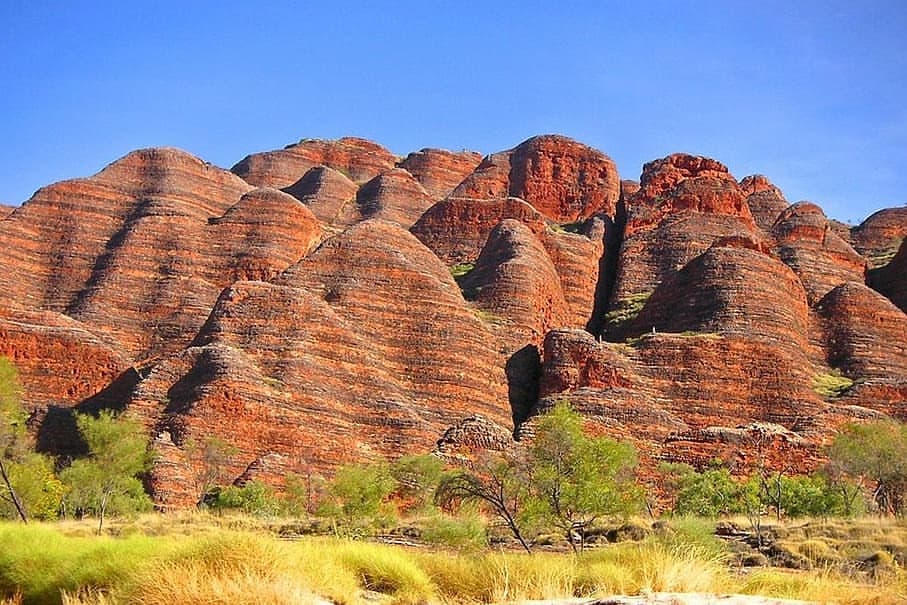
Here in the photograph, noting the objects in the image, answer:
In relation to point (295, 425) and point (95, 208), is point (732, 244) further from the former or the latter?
point (95, 208)

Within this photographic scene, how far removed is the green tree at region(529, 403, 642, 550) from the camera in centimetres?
2402

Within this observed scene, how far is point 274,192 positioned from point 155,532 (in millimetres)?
54809

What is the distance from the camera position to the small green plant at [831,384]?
5528 cm

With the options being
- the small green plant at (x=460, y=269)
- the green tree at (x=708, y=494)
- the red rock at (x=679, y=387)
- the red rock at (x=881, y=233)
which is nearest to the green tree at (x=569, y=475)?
the green tree at (x=708, y=494)

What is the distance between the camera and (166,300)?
216 ft

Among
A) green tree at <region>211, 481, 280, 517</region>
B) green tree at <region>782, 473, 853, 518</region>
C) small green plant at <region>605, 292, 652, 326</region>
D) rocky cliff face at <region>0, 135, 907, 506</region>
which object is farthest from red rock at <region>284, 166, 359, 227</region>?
green tree at <region>782, 473, 853, 518</region>

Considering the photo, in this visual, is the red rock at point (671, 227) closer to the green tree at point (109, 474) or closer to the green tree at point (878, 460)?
the green tree at point (878, 460)

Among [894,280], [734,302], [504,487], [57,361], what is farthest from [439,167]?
[504,487]

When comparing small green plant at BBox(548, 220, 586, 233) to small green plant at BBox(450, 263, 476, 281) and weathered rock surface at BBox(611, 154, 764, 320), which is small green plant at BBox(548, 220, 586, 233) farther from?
small green plant at BBox(450, 263, 476, 281)

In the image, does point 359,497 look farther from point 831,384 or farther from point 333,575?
point 831,384

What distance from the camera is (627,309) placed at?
69.9 meters

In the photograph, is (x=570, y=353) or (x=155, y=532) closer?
(x=155, y=532)

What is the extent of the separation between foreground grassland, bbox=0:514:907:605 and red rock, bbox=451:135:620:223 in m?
82.8

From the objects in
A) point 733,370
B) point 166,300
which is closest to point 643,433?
point 733,370
